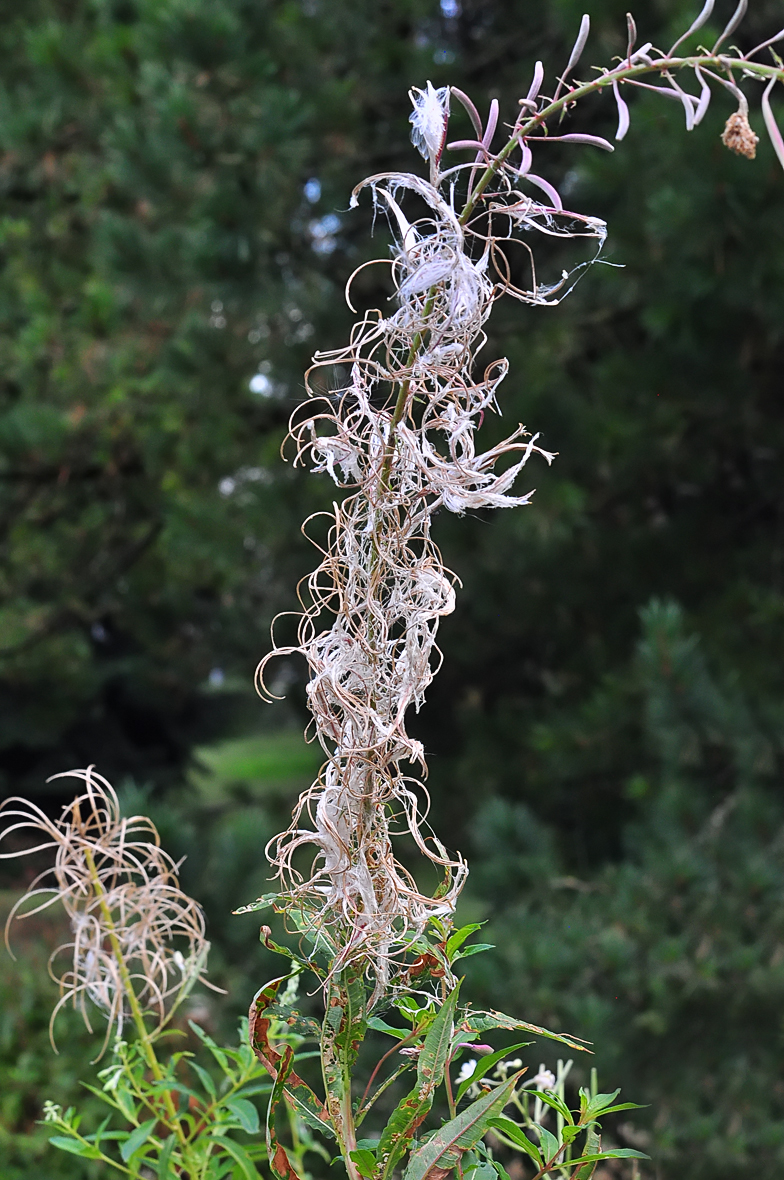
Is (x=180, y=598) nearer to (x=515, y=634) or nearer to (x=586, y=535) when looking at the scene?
(x=515, y=634)

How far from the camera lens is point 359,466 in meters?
0.47

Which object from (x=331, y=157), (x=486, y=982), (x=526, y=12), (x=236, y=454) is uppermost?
(x=526, y=12)

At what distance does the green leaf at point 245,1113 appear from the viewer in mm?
621

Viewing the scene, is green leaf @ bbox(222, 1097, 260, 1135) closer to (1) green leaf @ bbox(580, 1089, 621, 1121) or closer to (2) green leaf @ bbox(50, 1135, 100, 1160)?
(2) green leaf @ bbox(50, 1135, 100, 1160)

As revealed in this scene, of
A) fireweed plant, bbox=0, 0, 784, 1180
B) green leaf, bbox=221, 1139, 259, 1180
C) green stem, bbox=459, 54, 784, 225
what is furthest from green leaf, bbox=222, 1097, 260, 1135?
green stem, bbox=459, 54, 784, 225

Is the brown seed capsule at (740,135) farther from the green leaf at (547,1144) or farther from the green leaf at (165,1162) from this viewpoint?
the green leaf at (165,1162)

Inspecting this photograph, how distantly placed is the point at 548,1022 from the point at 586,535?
1193mm

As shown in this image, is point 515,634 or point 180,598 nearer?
point 515,634

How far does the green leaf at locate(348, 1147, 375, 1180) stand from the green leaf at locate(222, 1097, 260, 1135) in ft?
0.59

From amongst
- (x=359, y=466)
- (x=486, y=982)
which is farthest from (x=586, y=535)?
(x=359, y=466)

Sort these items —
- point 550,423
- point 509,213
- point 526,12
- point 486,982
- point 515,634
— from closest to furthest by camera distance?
point 509,213, point 486,982, point 550,423, point 526,12, point 515,634

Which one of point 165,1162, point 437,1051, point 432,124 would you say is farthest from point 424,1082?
point 432,124

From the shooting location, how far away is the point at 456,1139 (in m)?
0.43

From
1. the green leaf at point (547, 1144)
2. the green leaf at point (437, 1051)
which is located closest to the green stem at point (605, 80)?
the green leaf at point (437, 1051)
